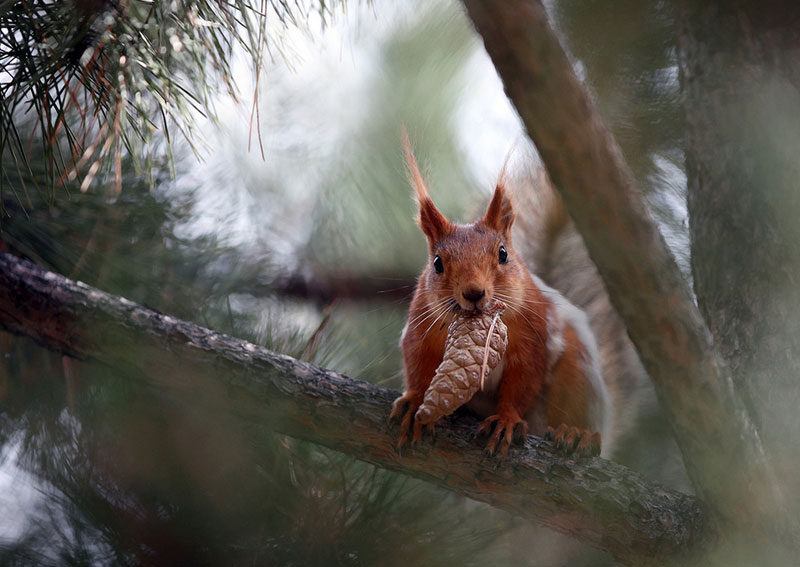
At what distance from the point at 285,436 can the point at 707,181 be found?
0.86 metres

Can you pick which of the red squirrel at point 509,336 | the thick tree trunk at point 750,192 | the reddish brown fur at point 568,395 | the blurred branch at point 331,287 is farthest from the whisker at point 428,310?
the thick tree trunk at point 750,192

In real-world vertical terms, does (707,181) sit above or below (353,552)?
above

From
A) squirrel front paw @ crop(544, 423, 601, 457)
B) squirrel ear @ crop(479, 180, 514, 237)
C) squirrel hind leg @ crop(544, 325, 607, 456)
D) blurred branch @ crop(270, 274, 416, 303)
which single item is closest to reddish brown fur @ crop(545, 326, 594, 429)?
squirrel hind leg @ crop(544, 325, 607, 456)

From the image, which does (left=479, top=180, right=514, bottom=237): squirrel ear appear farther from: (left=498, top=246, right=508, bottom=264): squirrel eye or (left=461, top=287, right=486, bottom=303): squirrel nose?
(left=461, top=287, right=486, bottom=303): squirrel nose

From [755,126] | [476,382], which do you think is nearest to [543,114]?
[476,382]

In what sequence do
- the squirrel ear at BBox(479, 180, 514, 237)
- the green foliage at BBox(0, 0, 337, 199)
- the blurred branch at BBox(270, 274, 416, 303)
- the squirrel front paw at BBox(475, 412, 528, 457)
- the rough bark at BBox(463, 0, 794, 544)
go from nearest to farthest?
the rough bark at BBox(463, 0, 794, 544) → the green foliage at BBox(0, 0, 337, 199) → the squirrel front paw at BBox(475, 412, 528, 457) → the squirrel ear at BBox(479, 180, 514, 237) → the blurred branch at BBox(270, 274, 416, 303)

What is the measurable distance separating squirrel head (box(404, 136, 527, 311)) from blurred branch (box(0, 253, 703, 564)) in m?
0.25

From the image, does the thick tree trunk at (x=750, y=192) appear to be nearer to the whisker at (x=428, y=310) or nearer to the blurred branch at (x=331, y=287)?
the whisker at (x=428, y=310)

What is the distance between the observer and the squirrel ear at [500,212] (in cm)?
144

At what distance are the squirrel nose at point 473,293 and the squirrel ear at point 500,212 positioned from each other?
0.25 m

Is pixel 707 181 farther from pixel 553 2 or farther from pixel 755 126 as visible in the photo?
pixel 553 2

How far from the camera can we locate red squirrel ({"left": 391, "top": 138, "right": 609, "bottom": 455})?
1.33 meters

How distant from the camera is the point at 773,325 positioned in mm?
1225

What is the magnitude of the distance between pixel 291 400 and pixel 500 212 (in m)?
0.55
